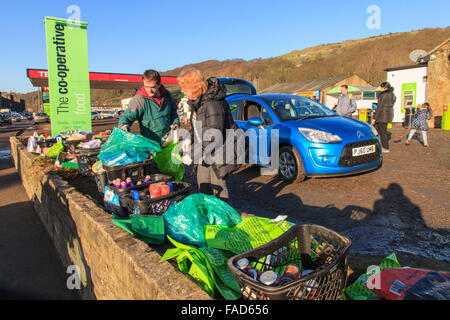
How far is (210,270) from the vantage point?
1901mm

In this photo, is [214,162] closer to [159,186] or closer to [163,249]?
[159,186]

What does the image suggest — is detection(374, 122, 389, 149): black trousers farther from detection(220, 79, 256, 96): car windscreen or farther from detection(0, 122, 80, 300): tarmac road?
detection(0, 122, 80, 300): tarmac road

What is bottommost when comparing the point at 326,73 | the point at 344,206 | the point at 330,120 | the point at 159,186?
the point at 344,206

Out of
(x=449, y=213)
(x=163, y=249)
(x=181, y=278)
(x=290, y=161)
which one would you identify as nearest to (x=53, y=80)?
(x=290, y=161)

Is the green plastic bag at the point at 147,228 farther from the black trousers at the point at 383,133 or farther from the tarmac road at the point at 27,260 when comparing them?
the black trousers at the point at 383,133

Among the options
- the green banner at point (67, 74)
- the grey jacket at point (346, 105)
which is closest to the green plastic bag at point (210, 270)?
the grey jacket at point (346, 105)

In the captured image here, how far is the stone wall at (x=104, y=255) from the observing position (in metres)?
1.83

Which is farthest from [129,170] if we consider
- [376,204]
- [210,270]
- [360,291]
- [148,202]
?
[376,204]

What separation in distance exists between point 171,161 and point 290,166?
2.56 metres

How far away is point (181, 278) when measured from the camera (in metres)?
1.84

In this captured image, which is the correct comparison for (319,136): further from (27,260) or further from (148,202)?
(27,260)

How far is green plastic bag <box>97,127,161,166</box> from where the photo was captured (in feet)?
12.0

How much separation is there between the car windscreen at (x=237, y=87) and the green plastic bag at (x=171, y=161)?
5516 mm
